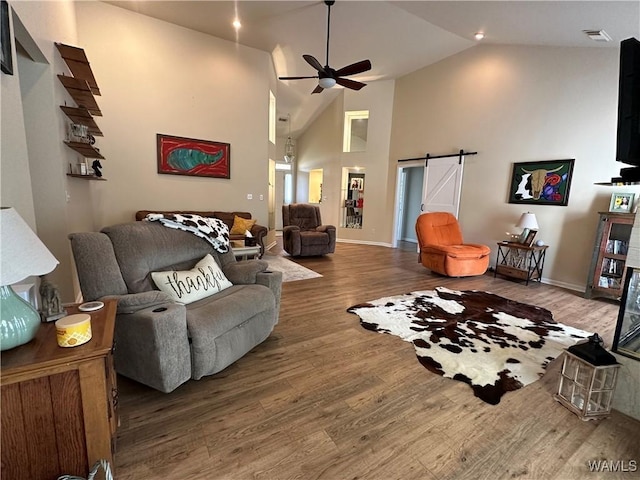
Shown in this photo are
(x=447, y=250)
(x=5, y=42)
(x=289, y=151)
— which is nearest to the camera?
(x=5, y=42)

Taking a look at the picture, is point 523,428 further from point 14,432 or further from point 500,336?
point 14,432

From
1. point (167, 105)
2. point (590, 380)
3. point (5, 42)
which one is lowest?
point (590, 380)

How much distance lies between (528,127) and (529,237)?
1826 millimetres

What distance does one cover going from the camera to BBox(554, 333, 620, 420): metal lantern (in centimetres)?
165

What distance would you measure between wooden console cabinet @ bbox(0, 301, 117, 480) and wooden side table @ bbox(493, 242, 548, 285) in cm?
514

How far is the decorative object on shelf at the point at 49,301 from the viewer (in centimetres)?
120

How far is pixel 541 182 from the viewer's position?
454 centimetres

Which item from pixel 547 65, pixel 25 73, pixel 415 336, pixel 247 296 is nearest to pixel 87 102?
pixel 25 73

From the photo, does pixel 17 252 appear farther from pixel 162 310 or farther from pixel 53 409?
pixel 162 310

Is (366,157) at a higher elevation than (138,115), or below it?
below

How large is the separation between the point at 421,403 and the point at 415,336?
0.86 m

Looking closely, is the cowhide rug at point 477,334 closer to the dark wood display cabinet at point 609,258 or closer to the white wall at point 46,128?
the dark wood display cabinet at point 609,258

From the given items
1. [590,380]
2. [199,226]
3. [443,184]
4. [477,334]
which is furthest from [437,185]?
[199,226]

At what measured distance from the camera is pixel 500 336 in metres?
2.60
